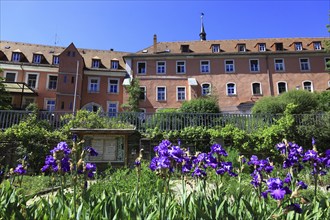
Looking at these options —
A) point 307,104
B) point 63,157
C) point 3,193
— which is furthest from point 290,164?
point 307,104

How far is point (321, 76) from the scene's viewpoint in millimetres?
31297

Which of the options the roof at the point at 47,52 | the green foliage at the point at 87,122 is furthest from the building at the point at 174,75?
the green foliage at the point at 87,122

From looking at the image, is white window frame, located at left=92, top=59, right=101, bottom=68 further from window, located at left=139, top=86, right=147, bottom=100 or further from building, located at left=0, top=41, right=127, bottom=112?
window, located at left=139, top=86, right=147, bottom=100

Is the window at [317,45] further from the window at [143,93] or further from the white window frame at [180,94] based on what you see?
the window at [143,93]

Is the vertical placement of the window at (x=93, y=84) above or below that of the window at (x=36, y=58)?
below

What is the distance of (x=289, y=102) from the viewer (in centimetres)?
1728

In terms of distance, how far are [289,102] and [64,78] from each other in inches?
955

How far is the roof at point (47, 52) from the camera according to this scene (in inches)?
1341

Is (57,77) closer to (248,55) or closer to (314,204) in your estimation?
(248,55)

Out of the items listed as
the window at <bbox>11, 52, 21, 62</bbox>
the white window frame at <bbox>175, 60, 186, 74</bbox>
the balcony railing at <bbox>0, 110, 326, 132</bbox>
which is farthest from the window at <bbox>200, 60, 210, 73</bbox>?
the window at <bbox>11, 52, 21, 62</bbox>

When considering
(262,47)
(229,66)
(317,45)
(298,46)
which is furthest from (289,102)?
(317,45)

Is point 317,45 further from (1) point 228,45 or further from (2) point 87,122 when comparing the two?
(2) point 87,122

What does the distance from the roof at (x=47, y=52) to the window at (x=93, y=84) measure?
2143mm

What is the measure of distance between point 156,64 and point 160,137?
21.7 metres
